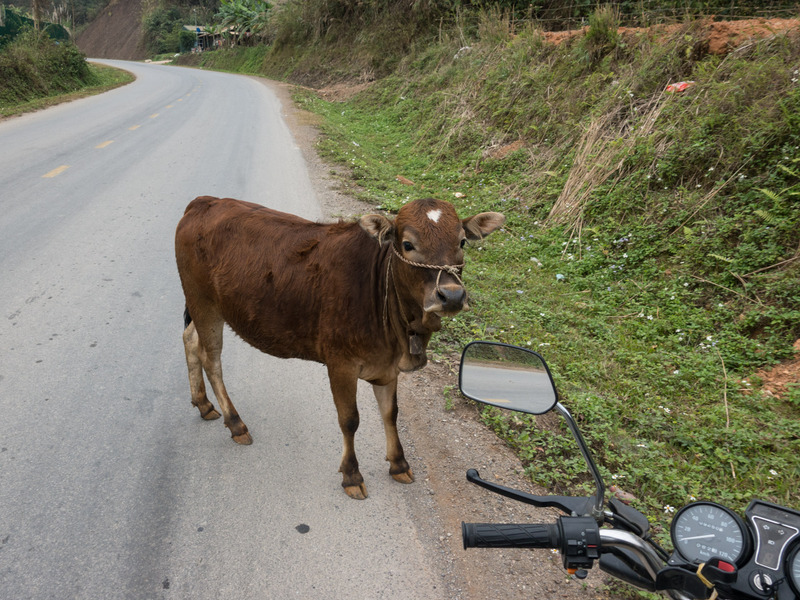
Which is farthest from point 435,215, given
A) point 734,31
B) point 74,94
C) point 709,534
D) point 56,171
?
point 74,94

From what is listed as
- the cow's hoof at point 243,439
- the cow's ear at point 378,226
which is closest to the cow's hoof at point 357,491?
the cow's hoof at point 243,439

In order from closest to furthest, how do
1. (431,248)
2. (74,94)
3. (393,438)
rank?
1. (431,248)
2. (393,438)
3. (74,94)

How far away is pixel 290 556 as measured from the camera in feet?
9.58

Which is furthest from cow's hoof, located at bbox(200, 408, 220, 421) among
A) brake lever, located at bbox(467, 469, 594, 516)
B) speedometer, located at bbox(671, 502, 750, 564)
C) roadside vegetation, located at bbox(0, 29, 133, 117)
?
roadside vegetation, located at bbox(0, 29, 133, 117)

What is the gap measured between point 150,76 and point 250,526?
34625 millimetres

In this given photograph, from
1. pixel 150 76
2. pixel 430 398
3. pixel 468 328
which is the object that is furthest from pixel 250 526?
pixel 150 76

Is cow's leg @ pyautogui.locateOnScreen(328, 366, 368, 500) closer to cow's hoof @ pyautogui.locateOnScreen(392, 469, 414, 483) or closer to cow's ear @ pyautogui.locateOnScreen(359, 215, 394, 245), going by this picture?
cow's hoof @ pyautogui.locateOnScreen(392, 469, 414, 483)

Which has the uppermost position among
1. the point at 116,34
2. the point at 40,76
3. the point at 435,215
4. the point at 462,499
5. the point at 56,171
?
the point at 116,34

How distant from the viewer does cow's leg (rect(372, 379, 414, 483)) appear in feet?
11.6

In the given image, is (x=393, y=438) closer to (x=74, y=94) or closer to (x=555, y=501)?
(x=555, y=501)

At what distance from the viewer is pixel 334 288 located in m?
3.25

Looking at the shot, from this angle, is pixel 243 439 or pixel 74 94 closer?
pixel 243 439

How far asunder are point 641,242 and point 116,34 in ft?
250

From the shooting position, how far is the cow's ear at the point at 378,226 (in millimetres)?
2781
